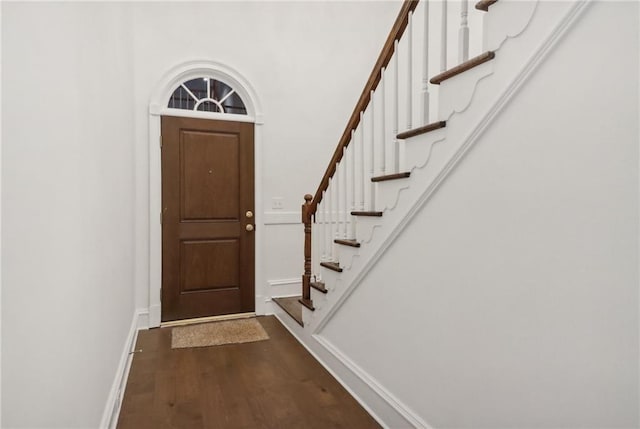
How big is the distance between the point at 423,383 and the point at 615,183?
1130 millimetres

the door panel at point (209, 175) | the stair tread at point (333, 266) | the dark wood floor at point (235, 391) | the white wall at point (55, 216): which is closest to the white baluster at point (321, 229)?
the stair tread at point (333, 266)

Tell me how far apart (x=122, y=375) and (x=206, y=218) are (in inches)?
64.4

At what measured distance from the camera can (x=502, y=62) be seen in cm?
124

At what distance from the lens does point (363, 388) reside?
207 cm

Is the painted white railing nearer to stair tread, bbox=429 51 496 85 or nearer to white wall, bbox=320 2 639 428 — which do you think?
stair tread, bbox=429 51 496 85

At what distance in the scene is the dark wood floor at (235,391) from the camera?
1944mm

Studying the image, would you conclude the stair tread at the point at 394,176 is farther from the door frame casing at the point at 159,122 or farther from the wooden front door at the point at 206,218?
the door frame casing at the point at 159,122

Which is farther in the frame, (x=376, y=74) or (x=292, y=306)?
(x=292, y=306)

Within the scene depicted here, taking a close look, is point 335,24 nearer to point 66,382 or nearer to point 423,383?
point 423,383

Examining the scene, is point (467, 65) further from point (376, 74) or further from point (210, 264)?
point (210, 264)

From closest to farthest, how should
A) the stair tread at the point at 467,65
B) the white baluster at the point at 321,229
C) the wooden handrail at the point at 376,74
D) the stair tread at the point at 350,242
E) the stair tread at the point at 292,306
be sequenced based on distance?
the stair tread at the point at 467,65, the wooden handrail at the point at 376,74, the stair tread at the point at 350,242, the white baluster at the point at 321,229, the stair tread at the point at 292,306

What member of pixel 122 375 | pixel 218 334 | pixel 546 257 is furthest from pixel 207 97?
pixel 546 257

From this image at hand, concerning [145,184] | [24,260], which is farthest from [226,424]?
[145,184]

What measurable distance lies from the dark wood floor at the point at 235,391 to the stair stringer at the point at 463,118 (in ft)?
2.29
